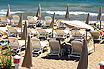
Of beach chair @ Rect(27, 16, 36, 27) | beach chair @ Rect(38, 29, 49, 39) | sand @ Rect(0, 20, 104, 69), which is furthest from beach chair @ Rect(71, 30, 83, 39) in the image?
beach chair @ Rect(27, 16, 36, 27)

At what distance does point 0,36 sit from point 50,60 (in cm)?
513

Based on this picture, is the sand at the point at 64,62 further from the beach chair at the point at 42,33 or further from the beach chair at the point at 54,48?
the beach chair at the point at 42,33

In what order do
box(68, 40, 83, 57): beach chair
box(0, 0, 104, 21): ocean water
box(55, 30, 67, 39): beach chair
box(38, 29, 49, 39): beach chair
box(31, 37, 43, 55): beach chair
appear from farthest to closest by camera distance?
1. box(0, 0, 104, 21): ocean water
2. box(38, 29, 49, 39): beach chair
3. box(55, 30, 67, 39): beach chair
4. box(31, 37, 43, 55): beach chair
5. box(68, 40, 83, 57): beach chair

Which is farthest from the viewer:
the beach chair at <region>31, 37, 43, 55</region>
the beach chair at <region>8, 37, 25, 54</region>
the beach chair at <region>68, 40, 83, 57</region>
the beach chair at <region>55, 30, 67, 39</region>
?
the beach chair at <region>55, 30, 67, 39</region>

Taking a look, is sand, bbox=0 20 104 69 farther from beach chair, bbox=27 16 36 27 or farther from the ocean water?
the ocean water

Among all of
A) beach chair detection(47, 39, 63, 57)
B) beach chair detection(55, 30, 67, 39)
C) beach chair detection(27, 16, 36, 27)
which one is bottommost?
beach chair detection(47, 39, 63, 57)

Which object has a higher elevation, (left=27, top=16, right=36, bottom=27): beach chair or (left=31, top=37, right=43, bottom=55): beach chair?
(left=27, top=16, right=36, bottom=27): beach chair

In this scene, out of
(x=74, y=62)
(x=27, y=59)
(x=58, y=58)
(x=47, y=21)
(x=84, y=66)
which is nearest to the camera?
(x=84, y=66)

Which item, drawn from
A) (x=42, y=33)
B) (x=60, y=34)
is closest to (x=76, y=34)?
(x=60, y=34)

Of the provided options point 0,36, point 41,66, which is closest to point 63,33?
point 0,36

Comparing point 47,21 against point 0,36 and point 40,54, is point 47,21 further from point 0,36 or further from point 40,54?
point 40,54

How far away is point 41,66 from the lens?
900cm

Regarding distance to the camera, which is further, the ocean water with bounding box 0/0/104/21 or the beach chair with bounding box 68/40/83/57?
the ocean water with bounding box 0/0/104/21

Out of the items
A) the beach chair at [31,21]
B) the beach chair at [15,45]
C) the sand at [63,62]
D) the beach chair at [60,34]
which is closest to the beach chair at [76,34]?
the beach chair at [60,34]
